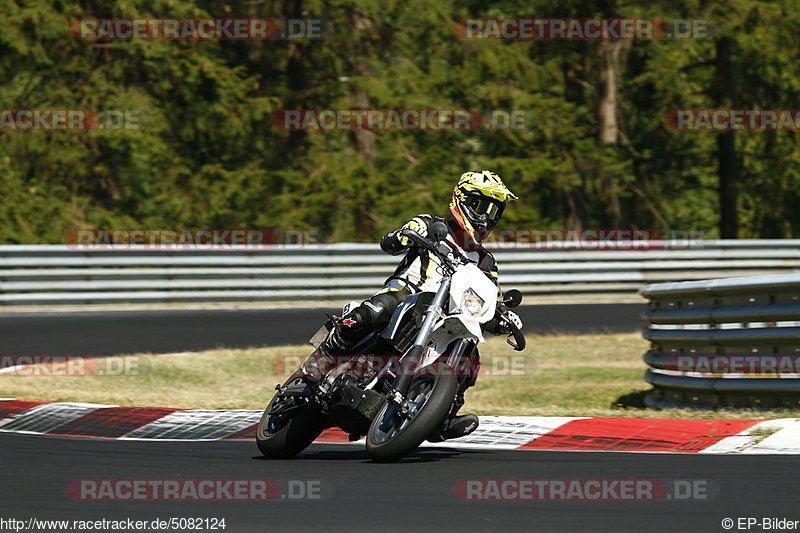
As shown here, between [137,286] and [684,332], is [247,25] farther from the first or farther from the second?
[684,332]

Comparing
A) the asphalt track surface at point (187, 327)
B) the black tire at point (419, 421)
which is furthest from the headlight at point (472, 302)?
the asphalt track surface at point (187, 327)

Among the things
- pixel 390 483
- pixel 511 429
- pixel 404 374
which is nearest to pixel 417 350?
pixel 404 374

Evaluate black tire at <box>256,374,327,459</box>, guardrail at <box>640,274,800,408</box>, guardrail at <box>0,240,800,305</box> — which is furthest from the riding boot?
guardrail at <box>0,240,800,305</box>

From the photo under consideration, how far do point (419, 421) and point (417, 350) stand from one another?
1.46 feet

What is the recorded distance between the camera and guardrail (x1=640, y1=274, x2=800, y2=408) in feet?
28.9

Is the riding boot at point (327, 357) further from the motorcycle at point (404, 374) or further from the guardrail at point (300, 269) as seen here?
the guardrail at point (300, 269)

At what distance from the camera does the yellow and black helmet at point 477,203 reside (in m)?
7.55

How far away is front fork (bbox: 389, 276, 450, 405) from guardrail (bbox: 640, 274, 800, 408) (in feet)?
9.72

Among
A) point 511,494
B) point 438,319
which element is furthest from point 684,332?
point 511,494

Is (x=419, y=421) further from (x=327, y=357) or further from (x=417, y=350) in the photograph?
(x=327, y=357)

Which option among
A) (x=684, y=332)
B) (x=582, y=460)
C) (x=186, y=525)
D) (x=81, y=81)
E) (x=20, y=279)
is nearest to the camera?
(x=186, y=525)

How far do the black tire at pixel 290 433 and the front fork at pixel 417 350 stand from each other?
0.75m

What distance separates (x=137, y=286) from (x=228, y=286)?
1.32 m

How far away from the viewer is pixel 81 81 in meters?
24.2
